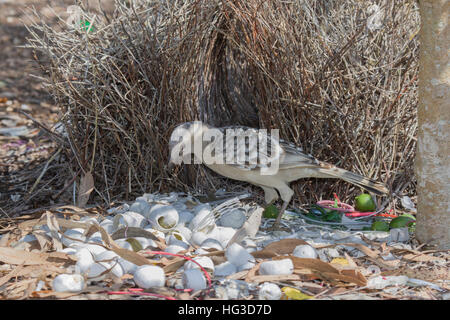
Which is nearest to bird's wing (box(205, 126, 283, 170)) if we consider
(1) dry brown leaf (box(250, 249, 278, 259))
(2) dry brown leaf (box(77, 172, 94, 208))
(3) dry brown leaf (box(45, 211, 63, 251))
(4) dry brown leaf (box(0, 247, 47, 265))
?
(1) dry brown leaf (box(250, 249, 278, 259))

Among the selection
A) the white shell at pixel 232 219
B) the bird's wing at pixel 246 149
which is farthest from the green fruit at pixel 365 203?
the white shell at pixel 232 219

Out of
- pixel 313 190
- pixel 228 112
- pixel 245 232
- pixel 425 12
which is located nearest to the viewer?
pixel 425 12

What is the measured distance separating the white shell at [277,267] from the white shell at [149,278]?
0.49 meters

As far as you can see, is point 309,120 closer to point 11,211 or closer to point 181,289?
point 181,289

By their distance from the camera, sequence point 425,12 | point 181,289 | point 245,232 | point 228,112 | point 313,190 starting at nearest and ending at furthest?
point 181,289 < point 425,12 < point 245,232 < point 313,190 < point 228,112

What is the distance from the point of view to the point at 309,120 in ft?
11.8

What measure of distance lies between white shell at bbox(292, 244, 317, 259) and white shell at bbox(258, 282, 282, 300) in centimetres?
33

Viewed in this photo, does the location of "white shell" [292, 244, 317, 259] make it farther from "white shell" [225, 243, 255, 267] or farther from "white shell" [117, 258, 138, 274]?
"white shell" [117, 258, 138, 274]

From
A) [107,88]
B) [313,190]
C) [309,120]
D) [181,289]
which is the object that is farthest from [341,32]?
[181,289]

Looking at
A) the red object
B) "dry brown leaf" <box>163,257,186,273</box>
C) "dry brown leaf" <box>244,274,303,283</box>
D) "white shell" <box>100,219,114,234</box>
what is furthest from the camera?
the red object

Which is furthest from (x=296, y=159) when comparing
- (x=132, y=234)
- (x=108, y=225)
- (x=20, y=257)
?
(x=20, y=257)

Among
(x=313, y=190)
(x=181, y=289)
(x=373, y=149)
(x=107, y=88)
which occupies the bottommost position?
(x=181, y=289)

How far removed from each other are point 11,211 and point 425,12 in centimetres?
295

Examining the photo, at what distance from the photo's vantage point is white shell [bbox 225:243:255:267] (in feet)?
8.79
